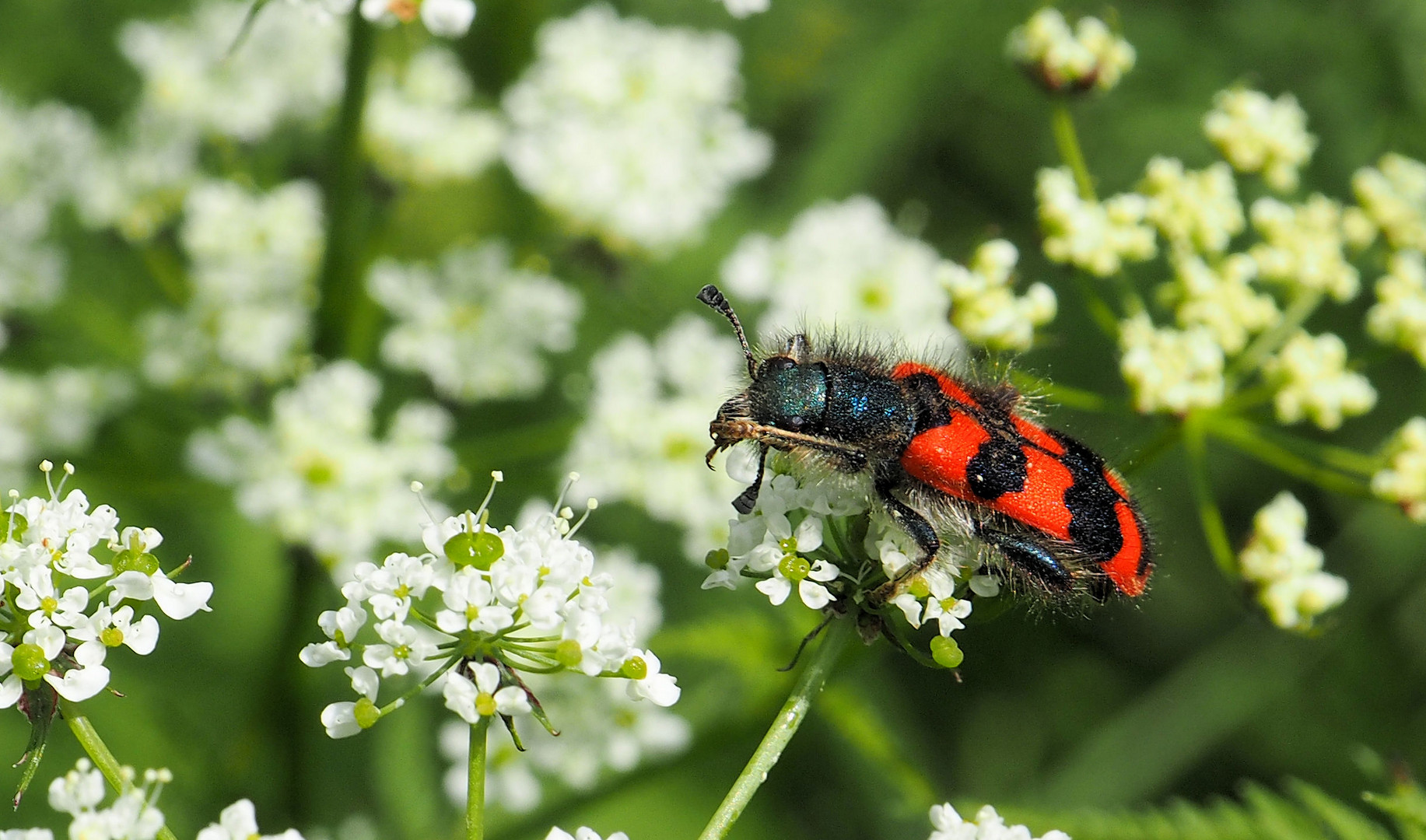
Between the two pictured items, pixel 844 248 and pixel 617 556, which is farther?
pixel 844 248

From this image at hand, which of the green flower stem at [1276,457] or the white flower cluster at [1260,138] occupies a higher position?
the white flower cluster at [1260,138]

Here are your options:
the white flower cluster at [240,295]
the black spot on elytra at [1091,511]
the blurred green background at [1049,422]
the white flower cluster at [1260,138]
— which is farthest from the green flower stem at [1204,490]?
the white flower cluster at [240,295]

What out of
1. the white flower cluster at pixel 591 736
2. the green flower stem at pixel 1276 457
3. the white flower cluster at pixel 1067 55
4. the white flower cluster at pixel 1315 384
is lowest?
the white flower cluster at pixel 591 736

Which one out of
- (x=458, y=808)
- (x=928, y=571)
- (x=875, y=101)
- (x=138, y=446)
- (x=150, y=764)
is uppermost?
(x=875, y=101)

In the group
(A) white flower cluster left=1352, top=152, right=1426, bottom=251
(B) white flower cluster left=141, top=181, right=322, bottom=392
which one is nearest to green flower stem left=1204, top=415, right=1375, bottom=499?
(A) white flower cluster left=1352, top=152, right=1426, bottom=251

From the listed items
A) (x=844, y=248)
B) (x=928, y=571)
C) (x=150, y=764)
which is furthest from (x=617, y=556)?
(x=928, y=571)

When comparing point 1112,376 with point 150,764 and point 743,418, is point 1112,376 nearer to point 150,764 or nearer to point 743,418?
point 743,418

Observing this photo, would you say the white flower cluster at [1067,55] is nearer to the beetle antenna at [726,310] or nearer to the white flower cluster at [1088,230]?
the white flower cluster at [1088,230]
